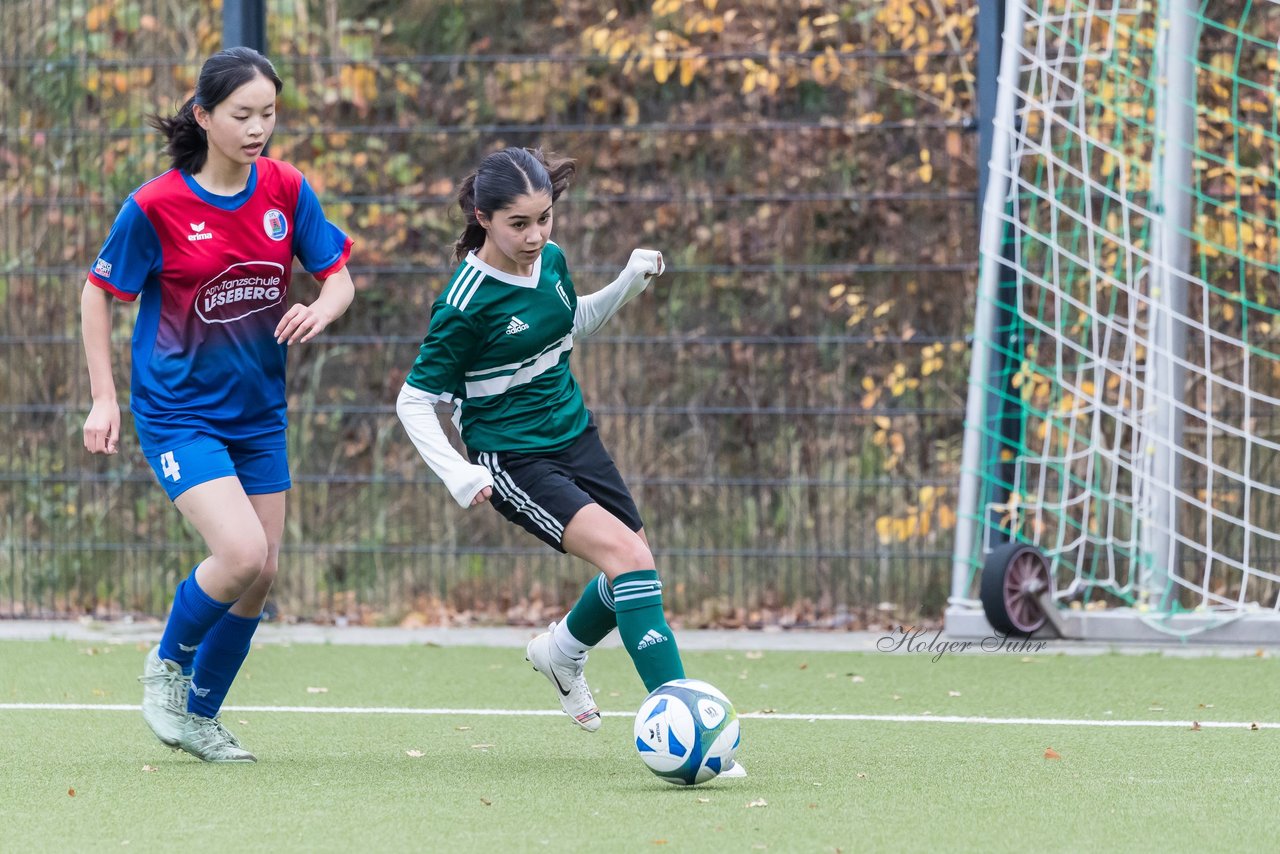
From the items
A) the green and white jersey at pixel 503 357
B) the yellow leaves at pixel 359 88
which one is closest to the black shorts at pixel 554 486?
the green and white jersey at pixel 503 357

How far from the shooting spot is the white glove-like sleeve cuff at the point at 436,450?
14.5 ft

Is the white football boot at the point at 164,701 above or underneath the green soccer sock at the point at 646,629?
underneath

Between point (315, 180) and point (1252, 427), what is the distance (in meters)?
4.11

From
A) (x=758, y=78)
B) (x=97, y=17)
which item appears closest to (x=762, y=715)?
(x=758, y=78)

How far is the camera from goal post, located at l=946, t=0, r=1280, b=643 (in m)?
7.11

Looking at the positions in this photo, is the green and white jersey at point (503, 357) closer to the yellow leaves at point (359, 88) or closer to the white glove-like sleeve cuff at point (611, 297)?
the white glove-like sleeve cuff at point (611, 297)

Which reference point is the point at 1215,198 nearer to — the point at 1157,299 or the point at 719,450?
the point at 1157,299

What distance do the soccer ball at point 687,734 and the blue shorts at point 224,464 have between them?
4.08ft

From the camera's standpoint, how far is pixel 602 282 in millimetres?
7883

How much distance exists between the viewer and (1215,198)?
24.7 ft

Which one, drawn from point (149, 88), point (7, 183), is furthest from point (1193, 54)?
point (7, 183)

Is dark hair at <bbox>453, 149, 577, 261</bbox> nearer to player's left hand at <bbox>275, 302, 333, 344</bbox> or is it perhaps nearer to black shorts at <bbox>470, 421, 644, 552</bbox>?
player's left hand at <bbox>275, 302, 333, 344</bbox>

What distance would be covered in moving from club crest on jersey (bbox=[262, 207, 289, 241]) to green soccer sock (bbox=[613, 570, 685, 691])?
4.20 ft

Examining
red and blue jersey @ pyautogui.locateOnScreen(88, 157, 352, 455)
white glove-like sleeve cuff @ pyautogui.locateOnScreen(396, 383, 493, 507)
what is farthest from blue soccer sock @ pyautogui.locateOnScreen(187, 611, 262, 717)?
white glove-like sleeve cuff @ pyautogui.locateOnScreen(396, 383, 493, 507)
